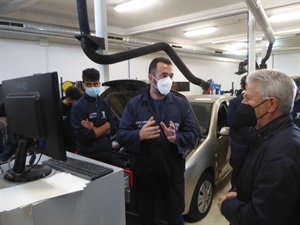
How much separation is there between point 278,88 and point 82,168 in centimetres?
Answer: 111

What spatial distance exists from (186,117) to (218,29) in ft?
21.8

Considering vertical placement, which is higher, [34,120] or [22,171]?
[34,120]

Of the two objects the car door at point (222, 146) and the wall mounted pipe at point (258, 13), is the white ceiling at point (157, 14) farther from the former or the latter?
the car door at point (222, 146)

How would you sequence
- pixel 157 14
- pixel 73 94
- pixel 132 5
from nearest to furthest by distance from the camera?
pixel 73 94, pixel 132 5, pixel 157 14

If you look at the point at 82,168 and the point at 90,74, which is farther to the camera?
the point at 90,74

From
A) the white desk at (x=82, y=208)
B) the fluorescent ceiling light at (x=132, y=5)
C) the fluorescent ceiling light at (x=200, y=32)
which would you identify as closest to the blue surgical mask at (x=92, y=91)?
the white desk at (x=82, y=208)

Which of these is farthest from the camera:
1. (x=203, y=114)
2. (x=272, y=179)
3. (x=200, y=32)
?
(x=200, y=32)

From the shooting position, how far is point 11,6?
443 cm

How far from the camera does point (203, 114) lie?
336 centimetres

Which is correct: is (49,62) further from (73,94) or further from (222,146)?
(222,146)

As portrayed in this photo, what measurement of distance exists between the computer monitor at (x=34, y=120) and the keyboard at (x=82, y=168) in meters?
0.07

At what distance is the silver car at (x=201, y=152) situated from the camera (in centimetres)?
262

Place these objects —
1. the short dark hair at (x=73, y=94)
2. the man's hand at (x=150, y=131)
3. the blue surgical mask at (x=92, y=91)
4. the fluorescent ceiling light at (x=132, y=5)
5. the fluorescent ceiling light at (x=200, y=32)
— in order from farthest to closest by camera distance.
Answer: the fluorescent ceiling light at (x=200, y=32), the fluorescent ceiling light at (x=132, y=5), the short dark hair at (x=73, y=94), the blue surgical mask at (x=92, y=91), the man's hand at (x=150, y=131)

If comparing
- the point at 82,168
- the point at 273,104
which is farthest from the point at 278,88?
the point at 82,168
